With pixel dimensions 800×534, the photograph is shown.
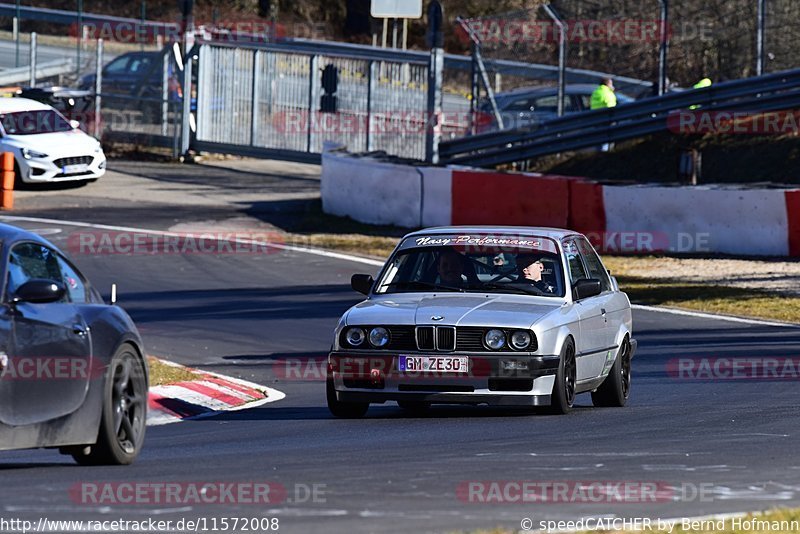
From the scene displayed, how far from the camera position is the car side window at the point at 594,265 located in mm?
12258

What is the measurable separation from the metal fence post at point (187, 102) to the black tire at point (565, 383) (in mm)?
23318

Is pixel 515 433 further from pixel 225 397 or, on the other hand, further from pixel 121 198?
pixel 121 198

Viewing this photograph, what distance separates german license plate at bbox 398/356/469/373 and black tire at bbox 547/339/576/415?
25.9 inches

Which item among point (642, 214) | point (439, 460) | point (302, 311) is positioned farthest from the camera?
point (642, 214)

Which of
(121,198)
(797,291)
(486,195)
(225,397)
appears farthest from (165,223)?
(225,397)

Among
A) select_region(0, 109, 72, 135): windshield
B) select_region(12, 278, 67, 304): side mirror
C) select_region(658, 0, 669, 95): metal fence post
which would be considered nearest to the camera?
select_region(12, 278, 67, 304): side mirror

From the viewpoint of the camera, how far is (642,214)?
2330cm

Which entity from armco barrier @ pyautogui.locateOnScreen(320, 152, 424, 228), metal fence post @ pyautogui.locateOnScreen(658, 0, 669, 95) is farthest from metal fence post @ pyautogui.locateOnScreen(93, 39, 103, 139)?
metal fence post @ pyautogui.locateOnScreen(658, 0, 669, 95)

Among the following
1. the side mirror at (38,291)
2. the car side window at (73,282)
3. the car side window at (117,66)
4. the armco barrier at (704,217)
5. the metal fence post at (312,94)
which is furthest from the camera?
the car side window at (117,66)

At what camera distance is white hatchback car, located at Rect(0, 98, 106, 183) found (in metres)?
28.6

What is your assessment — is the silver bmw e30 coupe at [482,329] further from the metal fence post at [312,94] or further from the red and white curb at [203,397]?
the metal fence post at [312,94]

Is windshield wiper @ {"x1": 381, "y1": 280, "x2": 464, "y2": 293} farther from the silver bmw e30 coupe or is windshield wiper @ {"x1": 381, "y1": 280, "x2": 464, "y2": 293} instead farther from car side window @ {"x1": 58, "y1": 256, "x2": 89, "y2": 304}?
car side window @ {"x1": 58, "y1": 256, "x2": 89, "y2": 304}

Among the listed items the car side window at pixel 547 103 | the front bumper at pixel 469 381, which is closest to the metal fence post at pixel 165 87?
the car side window at pixel 547 103

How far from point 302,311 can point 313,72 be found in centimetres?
1424
